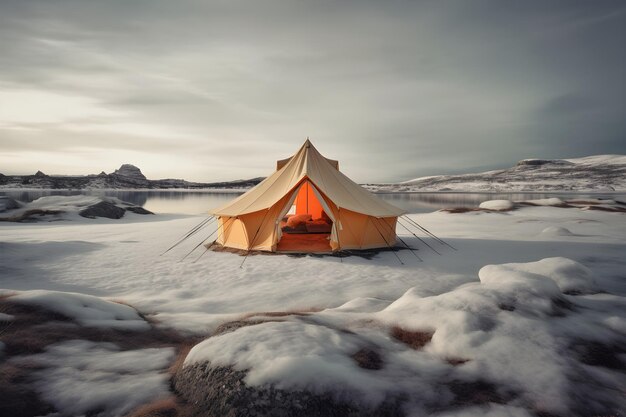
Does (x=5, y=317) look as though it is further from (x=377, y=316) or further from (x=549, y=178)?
(x=549, y=178)

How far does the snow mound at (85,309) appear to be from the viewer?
4867 mm

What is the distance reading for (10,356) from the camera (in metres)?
3.58

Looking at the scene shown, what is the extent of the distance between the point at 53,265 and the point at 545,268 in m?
14.1

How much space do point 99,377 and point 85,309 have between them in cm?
228

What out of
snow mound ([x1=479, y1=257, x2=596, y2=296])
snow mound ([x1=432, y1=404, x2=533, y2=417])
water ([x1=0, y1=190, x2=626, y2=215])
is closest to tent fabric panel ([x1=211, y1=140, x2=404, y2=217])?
snow mound ([x1=479, y1=257, x2=596, y2=296])

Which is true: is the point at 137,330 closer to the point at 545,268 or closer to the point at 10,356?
the point at 10,356

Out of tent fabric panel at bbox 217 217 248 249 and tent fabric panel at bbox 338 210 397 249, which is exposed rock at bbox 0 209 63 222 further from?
tent fabric panel at bbox 338 210 397 249

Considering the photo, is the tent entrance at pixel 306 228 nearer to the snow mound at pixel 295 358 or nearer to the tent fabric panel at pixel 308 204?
the tent fabric panel at pixel 308 204

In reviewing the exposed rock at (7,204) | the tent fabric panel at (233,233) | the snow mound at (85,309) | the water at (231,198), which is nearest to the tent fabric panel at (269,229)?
the tent fabric panel at (233,233)

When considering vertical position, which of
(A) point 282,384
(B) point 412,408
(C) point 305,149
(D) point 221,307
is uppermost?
(C) point 305,149

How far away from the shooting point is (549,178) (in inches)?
4897

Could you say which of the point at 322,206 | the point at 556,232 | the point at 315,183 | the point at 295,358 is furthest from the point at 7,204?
the point at 556,232

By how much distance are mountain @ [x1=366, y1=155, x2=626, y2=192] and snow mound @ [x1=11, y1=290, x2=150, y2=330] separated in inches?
5025

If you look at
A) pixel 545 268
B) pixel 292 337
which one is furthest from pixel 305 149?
pixel 292 337
